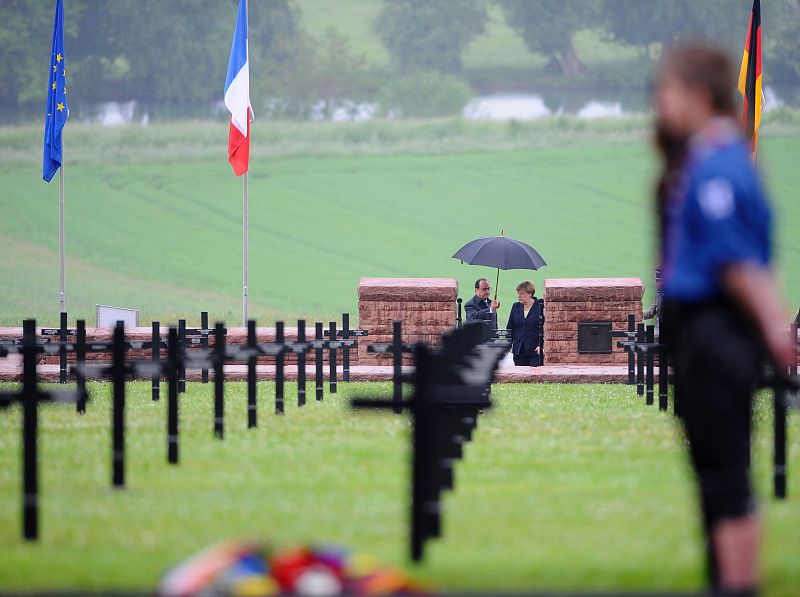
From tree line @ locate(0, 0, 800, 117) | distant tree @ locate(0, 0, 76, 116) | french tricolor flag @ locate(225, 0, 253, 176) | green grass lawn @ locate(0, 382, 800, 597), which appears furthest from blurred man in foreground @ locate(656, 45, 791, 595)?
tree line @ locate(0, 0, 800, 117)

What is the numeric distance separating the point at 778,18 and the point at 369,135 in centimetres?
1481

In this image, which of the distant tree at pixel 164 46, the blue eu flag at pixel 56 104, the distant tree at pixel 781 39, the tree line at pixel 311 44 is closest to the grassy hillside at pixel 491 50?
the tree line at pixel 311 44

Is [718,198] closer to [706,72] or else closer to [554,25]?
[706,72]

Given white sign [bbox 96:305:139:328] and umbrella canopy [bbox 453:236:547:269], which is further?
umbrella canopy [bbox 453:236:547:269]

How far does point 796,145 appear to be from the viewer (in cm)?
5659

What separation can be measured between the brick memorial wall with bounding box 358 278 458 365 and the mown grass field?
65.0ft

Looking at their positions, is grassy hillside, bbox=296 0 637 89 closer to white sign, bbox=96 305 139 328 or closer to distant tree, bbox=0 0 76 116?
distant tree, bbox=0 0 76 116

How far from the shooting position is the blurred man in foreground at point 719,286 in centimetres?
522

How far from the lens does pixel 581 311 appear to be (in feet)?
78.6

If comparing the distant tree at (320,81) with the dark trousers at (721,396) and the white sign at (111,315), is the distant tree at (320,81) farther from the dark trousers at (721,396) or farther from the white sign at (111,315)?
the dark trousers at (721,396)

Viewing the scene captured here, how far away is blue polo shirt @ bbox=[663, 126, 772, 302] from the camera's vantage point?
5.21m

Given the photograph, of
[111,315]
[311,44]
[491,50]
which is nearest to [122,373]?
[111,315]

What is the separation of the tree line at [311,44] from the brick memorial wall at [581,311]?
36.2 m

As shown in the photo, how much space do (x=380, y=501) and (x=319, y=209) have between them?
149ft
